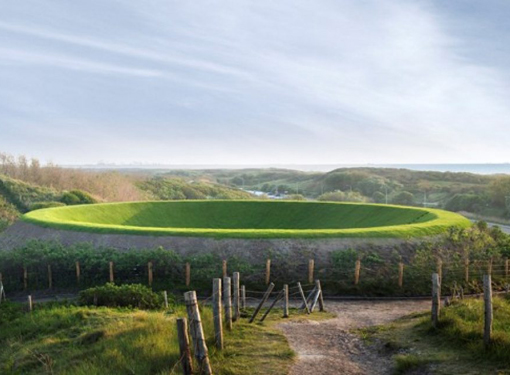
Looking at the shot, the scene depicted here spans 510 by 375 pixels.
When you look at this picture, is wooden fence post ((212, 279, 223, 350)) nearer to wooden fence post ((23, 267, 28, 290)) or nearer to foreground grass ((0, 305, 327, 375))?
foreground grass ((0, 305, 327, 375))

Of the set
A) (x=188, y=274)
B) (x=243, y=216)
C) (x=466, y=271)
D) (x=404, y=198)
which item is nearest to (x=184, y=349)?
(x=188, y=274)

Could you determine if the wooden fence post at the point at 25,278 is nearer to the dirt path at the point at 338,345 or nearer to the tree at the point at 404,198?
the dirt path at the point at 338,345

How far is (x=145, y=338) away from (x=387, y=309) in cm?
1200

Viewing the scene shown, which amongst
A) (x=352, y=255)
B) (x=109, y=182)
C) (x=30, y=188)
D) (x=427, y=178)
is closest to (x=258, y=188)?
(x=427, y=178)

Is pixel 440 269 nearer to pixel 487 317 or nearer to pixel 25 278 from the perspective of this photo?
pixel 487 317

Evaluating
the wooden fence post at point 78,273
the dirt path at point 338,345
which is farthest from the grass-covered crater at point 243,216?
the dirt path at point 338,345

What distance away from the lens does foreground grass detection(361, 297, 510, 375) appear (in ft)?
37.7

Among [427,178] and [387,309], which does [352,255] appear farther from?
[427,178]

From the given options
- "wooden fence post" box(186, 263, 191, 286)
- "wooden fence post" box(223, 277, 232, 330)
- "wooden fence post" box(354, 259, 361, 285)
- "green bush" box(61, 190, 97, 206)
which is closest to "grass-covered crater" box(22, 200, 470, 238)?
"wooden fence post" box(186, 263, 191, 286)

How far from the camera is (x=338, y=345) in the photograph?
47.3 ft

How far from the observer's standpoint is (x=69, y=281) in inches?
1043

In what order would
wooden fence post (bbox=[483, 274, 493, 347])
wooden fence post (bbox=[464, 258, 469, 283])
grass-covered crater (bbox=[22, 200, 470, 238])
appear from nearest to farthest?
wooden fence post (bbox=[483, 274, 493, 347]), wooden fence post (bbox=[464, 258, 469, 283]), grass-covered crater (bbox=[22, 200, 470, 238])

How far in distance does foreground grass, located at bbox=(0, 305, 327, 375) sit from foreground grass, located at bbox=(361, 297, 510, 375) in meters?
3.11

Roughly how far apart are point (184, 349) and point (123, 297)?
1199cm
